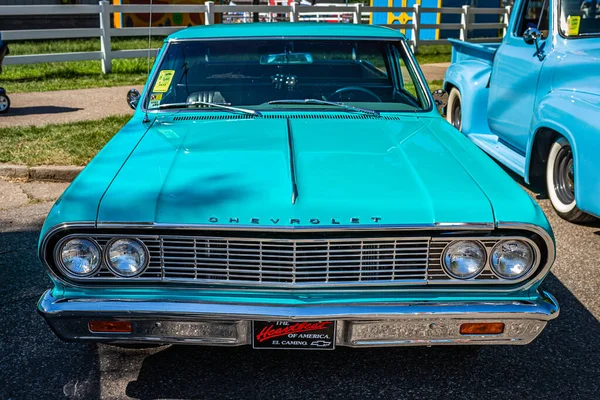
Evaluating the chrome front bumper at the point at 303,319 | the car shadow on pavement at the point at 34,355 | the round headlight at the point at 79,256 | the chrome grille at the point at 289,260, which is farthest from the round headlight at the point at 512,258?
the car shadow on pavement at the point at 34,355

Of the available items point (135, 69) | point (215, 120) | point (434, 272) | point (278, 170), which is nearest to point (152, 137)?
point (215, 120)

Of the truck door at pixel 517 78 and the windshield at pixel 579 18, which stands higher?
the windshield at pixel 579 18

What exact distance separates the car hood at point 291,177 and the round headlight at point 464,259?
5.0 inches

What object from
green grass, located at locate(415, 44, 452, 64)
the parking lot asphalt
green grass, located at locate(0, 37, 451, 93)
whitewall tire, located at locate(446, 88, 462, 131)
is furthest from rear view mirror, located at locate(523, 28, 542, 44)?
green grass, located at locate(415, 44, 452, 64)

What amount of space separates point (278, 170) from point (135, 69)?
1173 cm

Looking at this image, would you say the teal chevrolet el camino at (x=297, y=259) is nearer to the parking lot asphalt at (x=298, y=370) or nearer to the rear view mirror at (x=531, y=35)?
the parking lot asphalt at (x=298, y=370)

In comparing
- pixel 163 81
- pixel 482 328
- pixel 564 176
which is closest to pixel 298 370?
pixel 482 328

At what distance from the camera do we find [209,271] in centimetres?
290

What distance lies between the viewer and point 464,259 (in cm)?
293

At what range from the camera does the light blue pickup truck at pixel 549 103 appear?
491cm

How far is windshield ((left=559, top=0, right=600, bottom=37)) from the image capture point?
5.57 m

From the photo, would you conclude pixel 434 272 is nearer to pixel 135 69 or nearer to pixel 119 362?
pixel 119 362

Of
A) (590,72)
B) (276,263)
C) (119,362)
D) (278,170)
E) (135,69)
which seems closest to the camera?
(276,263)

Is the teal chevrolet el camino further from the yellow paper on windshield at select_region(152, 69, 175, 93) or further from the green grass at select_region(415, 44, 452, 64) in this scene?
the green grass at select_region(415, 44, 452, 64)
